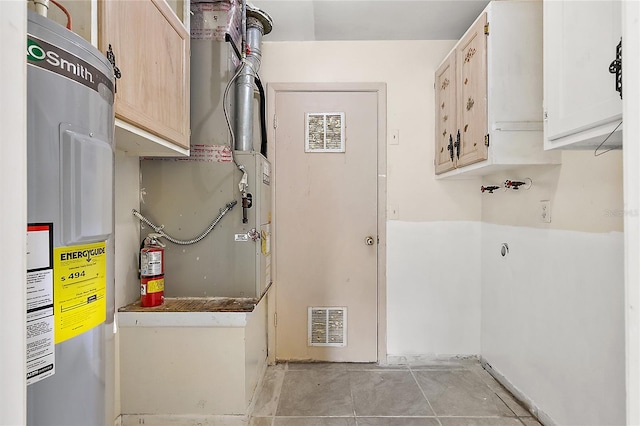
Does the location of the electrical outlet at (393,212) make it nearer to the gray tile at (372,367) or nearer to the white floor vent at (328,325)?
the white floor vent at (328,325)

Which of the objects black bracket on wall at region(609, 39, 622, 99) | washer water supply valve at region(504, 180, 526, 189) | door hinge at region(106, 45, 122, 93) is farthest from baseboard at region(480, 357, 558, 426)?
door hinge at region(106, 45, 122, 93)

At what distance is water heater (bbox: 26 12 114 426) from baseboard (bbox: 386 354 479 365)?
7.29ft

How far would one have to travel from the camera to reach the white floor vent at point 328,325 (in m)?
2.56

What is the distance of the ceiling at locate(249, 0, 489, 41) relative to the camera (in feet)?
7.11

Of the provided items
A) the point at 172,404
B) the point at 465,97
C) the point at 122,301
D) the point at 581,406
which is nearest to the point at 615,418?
the point at 581,406

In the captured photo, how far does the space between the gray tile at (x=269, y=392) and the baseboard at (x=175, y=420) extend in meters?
0.26

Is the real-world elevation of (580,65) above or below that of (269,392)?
above

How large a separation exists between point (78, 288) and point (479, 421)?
2.15 metres

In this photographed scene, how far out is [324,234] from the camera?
257 centimetres

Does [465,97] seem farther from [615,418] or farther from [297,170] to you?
[615,418]

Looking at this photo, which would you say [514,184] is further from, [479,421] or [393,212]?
[479,421]

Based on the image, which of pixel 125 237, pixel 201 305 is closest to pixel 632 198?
pixel 201 305

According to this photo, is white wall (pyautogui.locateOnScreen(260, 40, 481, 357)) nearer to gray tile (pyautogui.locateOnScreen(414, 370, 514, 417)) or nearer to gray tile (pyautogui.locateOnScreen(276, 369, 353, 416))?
gray tile (pyautogui.locateOnScreen(414, 370, 514, 417))

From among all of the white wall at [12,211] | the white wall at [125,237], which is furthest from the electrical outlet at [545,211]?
the white wall at [125,237]
